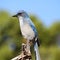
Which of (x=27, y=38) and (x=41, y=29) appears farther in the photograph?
(x=41, y=29)

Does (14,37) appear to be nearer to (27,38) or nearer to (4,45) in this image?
(4,45)

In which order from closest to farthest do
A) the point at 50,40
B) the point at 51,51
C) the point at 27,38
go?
the point at 27,38 < the point at 51,51 < the point at 50,40

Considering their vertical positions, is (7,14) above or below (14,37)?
above

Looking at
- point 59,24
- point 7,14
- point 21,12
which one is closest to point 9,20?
point 7,14

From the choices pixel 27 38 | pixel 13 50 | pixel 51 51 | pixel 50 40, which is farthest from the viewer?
pixel 50 40

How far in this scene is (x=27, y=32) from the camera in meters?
2.47

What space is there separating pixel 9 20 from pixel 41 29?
3.24ft

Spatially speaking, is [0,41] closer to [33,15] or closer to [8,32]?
[8,32]

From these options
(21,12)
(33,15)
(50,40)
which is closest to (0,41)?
(33,15)

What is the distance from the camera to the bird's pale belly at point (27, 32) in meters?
2.45

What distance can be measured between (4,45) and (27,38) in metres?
7.22

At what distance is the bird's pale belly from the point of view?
2.45 meters

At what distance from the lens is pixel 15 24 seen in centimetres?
959

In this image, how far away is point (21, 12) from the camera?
96.8 inches
